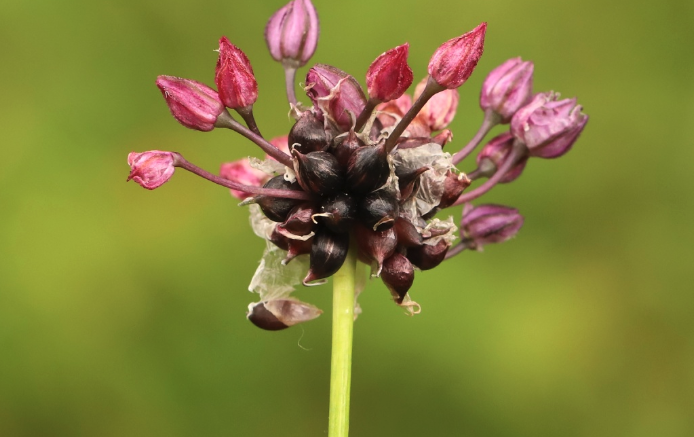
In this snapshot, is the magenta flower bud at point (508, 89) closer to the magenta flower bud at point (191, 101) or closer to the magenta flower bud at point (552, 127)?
the magenta flower bud at point (552, 127)

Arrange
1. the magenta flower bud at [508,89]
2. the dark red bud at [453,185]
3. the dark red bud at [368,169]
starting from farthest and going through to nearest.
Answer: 1. the magenta flower bud at [508,89]
2. the dark red bud at [453,185]
3. the dark red bud at [368,169]

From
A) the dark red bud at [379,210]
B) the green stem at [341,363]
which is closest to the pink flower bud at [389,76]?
the dark red bud at [379,210]

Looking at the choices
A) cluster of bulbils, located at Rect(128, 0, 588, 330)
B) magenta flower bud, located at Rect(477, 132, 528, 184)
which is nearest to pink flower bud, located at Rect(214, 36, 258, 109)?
cluster of bulbils, located at Rect(128, 0, 588, 330)

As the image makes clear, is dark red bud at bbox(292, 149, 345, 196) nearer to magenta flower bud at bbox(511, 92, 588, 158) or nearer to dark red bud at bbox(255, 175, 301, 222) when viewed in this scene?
dark red bud at bbox(255, 175, 301, 222)

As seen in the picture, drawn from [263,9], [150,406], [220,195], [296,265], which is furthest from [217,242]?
[296,265]

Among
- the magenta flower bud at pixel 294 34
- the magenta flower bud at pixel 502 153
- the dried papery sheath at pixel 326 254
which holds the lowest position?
the dried papery sheath at pixel 326 254

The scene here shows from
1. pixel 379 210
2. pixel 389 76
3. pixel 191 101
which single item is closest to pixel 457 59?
Result: pixel 389 76

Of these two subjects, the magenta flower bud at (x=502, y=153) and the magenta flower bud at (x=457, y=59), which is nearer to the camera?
the magenta flower bud at (x=457, y=59)

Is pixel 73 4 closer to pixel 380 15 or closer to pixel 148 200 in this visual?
pixel 148 200
